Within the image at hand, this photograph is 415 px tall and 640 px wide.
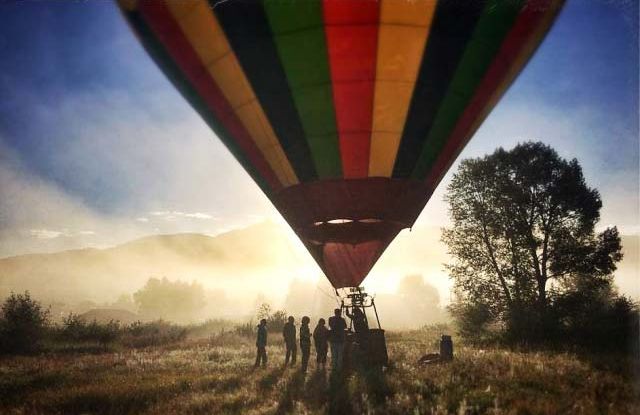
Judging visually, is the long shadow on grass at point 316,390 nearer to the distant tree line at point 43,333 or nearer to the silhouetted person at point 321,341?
the silhouetted person at point 321,341

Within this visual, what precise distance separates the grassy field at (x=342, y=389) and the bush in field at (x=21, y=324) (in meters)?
9.36

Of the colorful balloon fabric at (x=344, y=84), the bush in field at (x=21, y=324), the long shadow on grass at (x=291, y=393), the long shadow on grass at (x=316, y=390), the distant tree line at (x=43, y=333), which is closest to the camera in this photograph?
the colorful balloon fabric at (x=344, y=84)

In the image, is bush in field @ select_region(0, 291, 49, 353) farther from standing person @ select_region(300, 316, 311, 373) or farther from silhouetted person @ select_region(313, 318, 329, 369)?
silhouetted person @ select_region(313, 318, 329, 369)

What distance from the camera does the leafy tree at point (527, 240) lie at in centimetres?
2236

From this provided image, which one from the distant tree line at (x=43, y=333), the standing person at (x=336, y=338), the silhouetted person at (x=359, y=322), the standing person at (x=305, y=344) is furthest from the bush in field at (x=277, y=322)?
the standing person at (x=336, y=338)

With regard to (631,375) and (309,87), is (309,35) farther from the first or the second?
(631,375)

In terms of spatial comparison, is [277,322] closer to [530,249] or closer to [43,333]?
[43,333]

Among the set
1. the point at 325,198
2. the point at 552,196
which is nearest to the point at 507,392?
the point at 325,198

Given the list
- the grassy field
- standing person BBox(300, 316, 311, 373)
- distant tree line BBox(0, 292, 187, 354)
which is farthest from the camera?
distant tree line BBox(0, 292, 187, 354)

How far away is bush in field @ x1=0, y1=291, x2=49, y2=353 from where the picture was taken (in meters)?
19.4

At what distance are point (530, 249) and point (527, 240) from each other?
0.60 metres

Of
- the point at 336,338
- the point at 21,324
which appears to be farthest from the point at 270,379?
the point at 21,324

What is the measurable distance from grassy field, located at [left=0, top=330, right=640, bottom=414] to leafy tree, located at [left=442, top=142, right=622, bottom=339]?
12.2m

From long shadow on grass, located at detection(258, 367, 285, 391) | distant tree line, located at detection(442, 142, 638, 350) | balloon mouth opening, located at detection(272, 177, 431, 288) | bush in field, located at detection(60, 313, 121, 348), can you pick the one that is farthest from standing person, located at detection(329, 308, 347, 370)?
bush in field, located at detection(60, 313, 121, 348)
